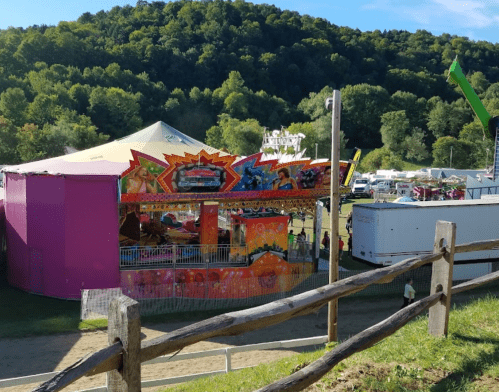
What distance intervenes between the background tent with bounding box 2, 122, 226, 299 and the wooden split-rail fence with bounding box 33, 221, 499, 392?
503 inches

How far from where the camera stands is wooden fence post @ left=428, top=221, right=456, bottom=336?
16.9 feet

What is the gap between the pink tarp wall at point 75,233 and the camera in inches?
645

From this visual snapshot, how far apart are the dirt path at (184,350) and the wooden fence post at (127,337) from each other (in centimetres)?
721

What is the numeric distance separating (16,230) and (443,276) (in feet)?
54.6

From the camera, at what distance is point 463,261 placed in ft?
60.5

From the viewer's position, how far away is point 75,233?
1642 centimetres

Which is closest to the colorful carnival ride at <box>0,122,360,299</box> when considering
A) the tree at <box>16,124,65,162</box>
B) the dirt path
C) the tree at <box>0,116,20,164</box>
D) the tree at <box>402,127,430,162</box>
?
the dirt path

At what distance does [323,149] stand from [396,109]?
37.3m

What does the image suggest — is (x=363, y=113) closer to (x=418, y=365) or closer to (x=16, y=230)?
(x=16, y=230)

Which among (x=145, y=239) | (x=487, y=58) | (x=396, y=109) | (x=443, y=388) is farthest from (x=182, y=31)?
(x=443, y=388)

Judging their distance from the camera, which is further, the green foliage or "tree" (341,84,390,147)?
"tree" (341,84,390,147)

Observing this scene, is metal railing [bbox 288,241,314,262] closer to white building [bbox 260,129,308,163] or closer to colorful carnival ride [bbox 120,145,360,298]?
colorful carnival ride [bbox 120,145,360,298]

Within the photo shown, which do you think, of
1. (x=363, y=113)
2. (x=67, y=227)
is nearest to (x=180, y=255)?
(x=67, y=227)

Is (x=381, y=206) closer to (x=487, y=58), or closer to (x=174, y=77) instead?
(x=174, y=77)
